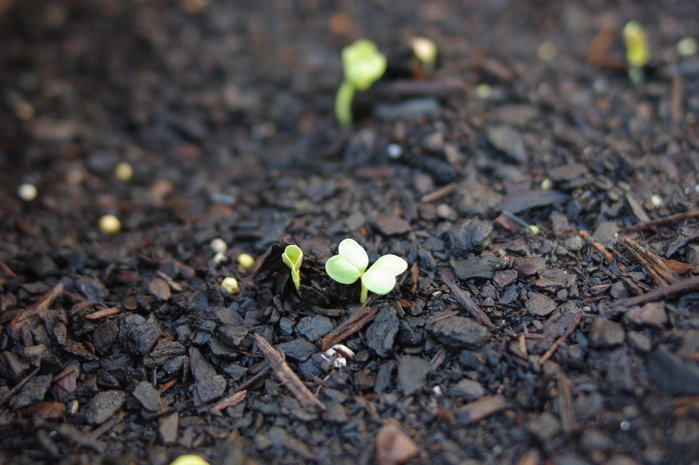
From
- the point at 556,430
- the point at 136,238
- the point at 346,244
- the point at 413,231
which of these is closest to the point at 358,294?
the point at 346,244

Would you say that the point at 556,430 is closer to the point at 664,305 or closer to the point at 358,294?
the point at 664,305

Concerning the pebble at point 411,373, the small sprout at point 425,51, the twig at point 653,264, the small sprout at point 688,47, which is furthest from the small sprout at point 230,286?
the small sprout at point 688,47

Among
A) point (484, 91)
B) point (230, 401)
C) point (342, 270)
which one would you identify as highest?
point (484, 91)

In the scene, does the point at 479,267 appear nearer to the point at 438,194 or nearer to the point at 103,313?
the point at 438,194

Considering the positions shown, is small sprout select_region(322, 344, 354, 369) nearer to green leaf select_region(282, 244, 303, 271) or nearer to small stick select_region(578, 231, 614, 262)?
green leaf select_region(282, 244, 303, 271)

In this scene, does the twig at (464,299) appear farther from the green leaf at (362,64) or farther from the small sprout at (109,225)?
the small sprout at (109,225)

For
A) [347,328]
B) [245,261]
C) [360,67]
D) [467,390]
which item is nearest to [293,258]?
[347,328]
